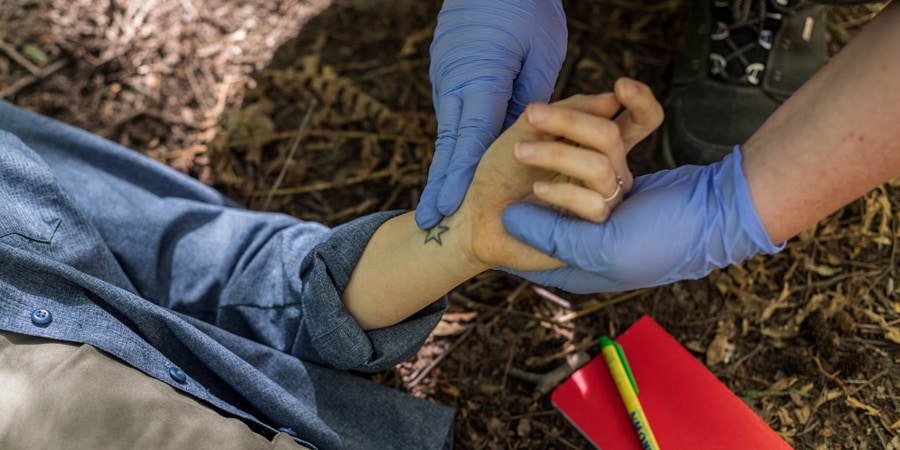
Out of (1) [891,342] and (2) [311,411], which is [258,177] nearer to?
(2) [311,411]

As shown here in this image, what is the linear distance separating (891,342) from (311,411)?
5.45ft

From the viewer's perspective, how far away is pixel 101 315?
1.36 m

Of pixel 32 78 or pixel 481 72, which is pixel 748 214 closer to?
pixel 481 72

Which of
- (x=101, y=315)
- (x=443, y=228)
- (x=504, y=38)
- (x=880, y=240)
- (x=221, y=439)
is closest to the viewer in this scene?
(x=221, y=439)

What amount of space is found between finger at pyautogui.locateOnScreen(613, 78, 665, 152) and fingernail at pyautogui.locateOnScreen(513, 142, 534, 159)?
7.3 inches

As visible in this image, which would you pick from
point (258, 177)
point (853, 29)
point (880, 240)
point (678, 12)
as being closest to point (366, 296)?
point (258, 177)

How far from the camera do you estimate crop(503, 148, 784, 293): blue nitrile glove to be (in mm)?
1217

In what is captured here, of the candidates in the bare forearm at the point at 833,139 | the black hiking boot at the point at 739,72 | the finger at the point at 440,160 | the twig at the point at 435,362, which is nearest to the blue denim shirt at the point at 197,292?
the finger at the point at 440,160

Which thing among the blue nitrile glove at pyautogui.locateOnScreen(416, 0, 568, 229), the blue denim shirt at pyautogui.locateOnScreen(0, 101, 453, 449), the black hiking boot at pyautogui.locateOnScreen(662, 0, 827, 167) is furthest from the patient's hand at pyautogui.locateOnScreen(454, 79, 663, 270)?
the black hiking boot at pyautogui.locateOnScreen(662, 0, 827, 167)

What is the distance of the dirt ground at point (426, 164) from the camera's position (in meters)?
1.87

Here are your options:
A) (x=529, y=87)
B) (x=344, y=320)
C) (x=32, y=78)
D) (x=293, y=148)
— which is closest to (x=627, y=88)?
(x=529, y=87)

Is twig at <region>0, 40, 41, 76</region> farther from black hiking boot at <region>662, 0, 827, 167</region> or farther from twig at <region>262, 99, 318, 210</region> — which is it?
black hiking boot at <region>662, 0, 827, 167</region>

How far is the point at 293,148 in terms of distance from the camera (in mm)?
2484

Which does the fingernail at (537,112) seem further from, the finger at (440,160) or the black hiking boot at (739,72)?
the black hiking boot at (739,72)
